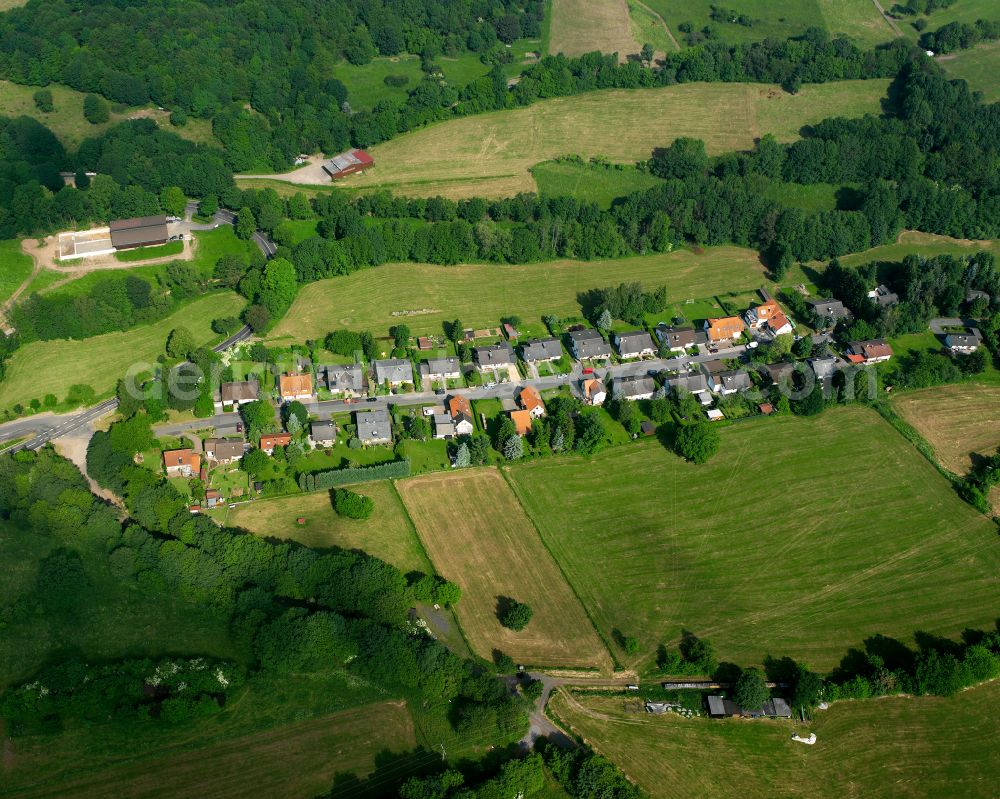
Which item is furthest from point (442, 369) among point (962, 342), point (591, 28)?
point (591, 28)

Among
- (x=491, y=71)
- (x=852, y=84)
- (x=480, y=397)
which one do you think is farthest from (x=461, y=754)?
(x=852, y=84)

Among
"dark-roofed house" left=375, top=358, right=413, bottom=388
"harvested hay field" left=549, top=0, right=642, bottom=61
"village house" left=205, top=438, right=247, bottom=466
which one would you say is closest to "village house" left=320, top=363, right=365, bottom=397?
"dark-roofed house" left=375, top=358, right=413, bottom=388

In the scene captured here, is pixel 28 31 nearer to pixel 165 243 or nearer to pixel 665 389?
pixel 165 243

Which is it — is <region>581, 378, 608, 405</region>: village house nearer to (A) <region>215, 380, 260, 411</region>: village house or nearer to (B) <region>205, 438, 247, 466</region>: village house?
(A) <region>215, 380, 260, 411</region>: village house

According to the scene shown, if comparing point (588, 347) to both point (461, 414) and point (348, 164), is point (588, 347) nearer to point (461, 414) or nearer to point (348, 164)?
point (461, 414)

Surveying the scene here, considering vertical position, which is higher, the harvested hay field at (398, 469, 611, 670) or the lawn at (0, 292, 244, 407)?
the lawn at (0, 292, 244, 407)

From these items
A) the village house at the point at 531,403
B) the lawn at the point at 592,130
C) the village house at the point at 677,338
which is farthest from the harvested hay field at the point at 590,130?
the village house at the point at 531,403

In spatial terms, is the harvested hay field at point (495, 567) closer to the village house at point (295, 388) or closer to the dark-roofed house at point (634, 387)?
the village house at point (295, 388)
